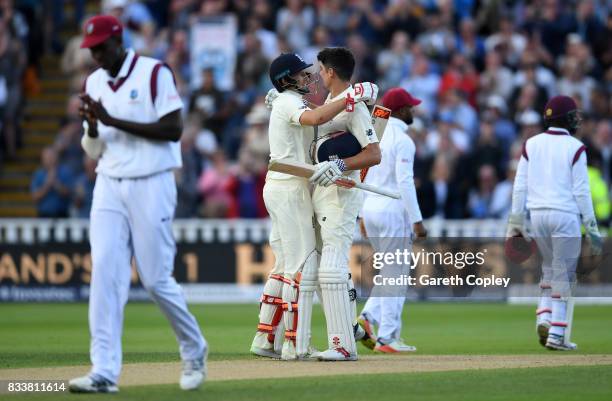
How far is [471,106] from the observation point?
2608 centimetres

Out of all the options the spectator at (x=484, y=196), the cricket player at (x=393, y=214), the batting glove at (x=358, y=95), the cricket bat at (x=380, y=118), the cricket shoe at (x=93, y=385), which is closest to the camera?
the cricket shoe at (x=93, y=385)

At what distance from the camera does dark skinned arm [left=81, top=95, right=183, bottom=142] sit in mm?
10320

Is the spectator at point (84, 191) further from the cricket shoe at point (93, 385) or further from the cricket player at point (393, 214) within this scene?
the cricket shoe at point (93, 385)

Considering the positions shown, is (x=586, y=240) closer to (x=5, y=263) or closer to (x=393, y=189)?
(x=393, y=189)

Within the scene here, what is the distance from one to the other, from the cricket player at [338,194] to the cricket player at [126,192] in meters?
2.23

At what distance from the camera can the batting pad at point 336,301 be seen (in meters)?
12.5

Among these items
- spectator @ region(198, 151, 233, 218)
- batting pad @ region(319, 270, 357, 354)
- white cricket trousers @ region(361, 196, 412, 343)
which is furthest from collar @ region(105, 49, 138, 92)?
spectator @ region(198, 151, 233, 218)

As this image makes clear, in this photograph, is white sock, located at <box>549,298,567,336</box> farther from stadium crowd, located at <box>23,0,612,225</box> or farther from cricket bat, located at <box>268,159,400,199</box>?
stadium crowd, located at <box>23,0,612,225</box>

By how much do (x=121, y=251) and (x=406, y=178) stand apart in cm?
488

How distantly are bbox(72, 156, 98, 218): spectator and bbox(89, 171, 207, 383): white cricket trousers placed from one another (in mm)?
15209

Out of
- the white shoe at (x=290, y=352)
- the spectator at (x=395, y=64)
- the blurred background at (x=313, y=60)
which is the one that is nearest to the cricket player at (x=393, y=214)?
the white shoe at (x=290, y=352)

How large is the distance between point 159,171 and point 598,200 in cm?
1409

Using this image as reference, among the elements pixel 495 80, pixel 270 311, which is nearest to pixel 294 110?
pixel 270 311

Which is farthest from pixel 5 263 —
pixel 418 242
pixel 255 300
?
pixel 418 242
